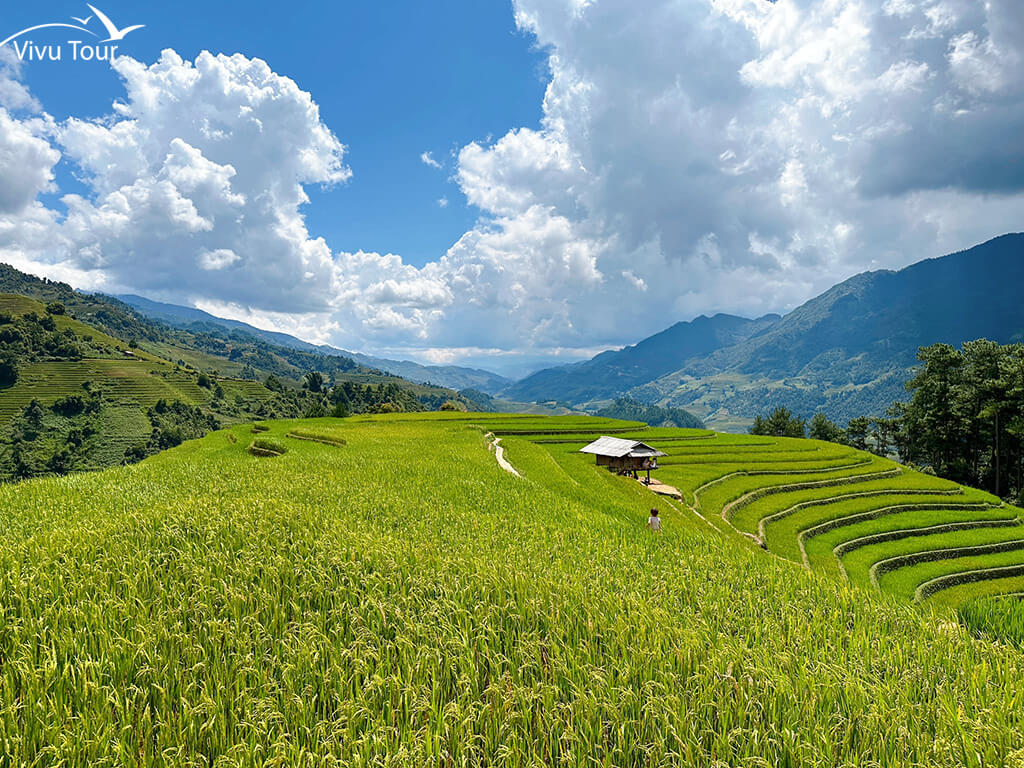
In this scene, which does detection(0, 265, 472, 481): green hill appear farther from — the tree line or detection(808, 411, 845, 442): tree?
the tree line

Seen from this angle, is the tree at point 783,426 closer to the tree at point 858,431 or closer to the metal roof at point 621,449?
the tree at point 858,431

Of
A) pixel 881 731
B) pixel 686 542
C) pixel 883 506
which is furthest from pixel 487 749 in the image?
pixel 883 506

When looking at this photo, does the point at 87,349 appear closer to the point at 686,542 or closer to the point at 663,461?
the point at 663,461

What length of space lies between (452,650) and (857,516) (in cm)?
3557

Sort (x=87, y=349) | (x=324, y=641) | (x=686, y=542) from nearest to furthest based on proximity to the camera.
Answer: (x=324, y=641), (x=686, y=542), (x=87, y=349)

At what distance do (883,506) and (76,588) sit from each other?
140 feet

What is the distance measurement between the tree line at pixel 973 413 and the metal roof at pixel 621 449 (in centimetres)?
3923

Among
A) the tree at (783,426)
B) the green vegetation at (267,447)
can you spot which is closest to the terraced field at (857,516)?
the green vegetation at (267,447)

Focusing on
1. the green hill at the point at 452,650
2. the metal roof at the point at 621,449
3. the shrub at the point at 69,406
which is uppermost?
the green hill at the point at 452,650

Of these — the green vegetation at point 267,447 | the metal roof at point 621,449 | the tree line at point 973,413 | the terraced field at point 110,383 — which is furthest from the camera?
the terraced field at point 110,383

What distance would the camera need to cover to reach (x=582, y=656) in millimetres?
4941

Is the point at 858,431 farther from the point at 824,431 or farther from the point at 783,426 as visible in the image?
the point at 783,426

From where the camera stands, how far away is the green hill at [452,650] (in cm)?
363

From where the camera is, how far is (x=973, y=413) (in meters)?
51.3
